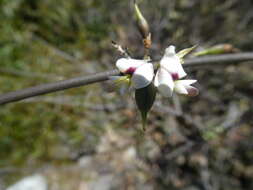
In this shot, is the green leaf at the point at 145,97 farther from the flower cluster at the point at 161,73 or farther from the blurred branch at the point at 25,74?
the blurred branch at the point at 25,74

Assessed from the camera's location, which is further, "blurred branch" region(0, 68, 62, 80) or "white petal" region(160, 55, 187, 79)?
"blurred branch" region(0, 68, 62, 80)

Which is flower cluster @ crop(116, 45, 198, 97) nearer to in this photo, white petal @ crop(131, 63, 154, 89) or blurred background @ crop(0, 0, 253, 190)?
white petal @ crop(131, 63, 154, 89)

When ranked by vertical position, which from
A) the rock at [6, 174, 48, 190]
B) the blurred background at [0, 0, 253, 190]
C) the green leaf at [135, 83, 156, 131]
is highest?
the blurred background at [0, 0, 253, 190]

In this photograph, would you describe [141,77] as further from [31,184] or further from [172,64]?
[31,184]

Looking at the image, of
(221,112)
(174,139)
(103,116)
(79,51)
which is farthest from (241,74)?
(79,51)

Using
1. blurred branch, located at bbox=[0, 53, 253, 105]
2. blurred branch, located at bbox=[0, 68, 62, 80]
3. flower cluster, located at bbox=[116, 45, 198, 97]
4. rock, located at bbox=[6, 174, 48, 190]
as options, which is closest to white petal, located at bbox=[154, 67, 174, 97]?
flower cluster, located at bbox=[116, 45, 198, 97]

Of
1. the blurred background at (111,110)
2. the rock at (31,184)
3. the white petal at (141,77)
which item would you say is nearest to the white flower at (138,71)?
the white petal at (141,77)

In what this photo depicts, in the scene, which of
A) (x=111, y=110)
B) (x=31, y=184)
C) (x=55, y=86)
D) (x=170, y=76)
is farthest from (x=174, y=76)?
(x=31, y=184)
